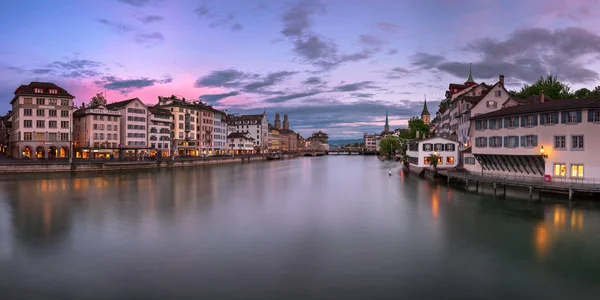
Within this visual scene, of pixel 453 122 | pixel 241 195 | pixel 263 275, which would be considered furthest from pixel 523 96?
pixel 263 275

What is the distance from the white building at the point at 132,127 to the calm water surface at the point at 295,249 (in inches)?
2183

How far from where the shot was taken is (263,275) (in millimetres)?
18188

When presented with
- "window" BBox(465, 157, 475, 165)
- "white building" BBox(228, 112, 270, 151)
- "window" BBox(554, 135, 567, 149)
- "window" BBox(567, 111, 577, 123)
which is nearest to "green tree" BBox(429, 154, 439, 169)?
"window" BBox(465, 157, 475, 165)

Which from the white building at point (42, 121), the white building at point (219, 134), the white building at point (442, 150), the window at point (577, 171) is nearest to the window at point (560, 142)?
the window at point (577, 171)

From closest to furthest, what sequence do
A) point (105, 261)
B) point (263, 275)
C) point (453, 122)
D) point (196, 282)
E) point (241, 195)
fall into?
point (196, 282) → point (263, 275) → point (105, 261) → point (241, 195) → point (453, 122)

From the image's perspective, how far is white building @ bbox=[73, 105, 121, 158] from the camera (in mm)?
88938

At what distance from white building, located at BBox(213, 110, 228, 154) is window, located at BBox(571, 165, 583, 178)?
111m

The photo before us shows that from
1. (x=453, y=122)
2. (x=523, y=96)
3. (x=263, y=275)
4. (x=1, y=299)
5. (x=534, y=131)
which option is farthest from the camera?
(x=523, y=96)

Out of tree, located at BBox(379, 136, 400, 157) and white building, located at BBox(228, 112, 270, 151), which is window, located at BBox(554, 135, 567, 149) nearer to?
tree, located at BBox(379, 136, 400, 157)

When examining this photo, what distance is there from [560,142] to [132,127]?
88227 millimetres

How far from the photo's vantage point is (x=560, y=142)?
39.2 m

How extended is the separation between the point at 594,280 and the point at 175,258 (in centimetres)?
1987

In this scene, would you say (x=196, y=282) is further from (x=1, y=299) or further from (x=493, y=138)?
(x=493, y=138)

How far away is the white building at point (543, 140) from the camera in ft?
121
